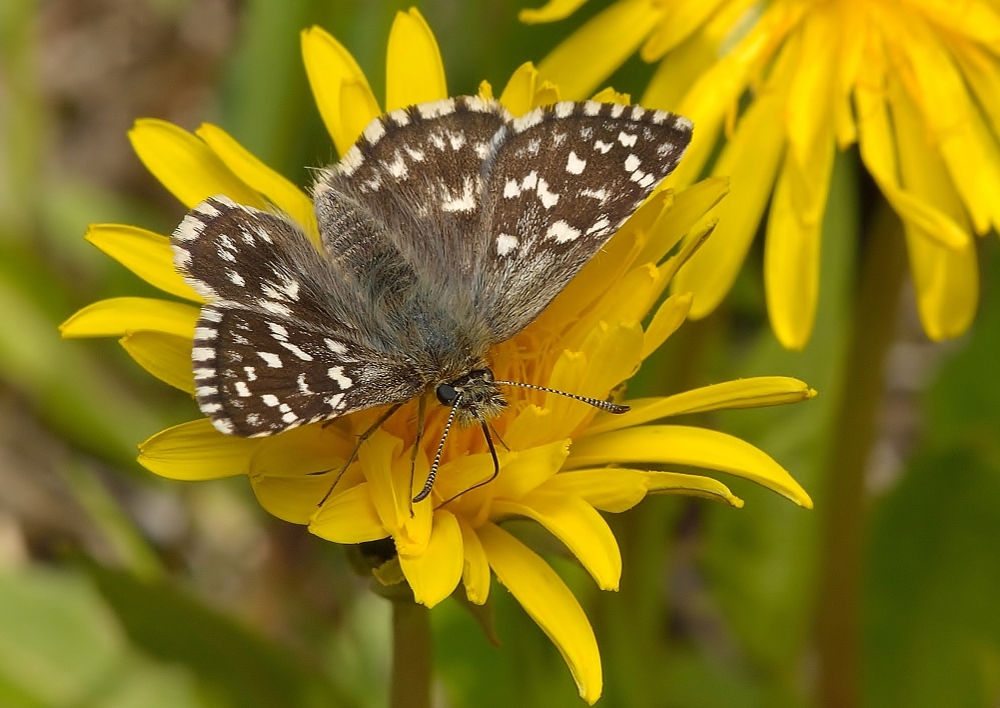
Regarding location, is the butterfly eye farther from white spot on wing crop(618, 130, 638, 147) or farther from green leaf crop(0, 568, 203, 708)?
green leaf crop(0, 568, 203, 708)

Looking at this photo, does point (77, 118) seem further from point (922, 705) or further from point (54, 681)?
point (922, 705)

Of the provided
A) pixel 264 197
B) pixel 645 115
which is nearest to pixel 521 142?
pixel 645 115

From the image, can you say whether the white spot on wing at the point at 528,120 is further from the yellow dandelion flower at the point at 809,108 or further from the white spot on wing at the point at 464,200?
the yellow dandelion flower at the point at 809,108

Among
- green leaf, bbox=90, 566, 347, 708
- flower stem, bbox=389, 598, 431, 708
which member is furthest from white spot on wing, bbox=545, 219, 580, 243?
green leaf, bbox=90, 566, 347, 708

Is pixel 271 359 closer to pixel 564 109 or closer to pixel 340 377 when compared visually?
pixel 340 377

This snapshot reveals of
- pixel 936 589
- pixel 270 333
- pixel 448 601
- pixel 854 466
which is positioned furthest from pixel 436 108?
pixel 936 589

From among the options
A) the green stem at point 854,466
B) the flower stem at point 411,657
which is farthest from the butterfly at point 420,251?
the green stem at point 854,466
